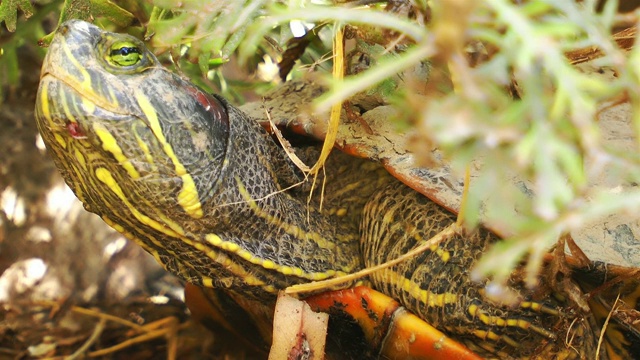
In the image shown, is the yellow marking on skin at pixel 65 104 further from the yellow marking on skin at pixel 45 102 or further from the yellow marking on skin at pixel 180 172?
the yellow marking on skin at pixel 180 172

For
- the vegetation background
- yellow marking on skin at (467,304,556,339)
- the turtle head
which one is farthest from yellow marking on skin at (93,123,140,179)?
yellow marking on skin at (467,304,556,339)

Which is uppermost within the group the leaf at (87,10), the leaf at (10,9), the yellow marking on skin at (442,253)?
the leaf at (10,9)

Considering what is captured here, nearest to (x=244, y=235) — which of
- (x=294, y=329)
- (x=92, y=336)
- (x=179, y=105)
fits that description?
(x=294, y=329)

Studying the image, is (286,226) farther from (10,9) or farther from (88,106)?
(10,9)

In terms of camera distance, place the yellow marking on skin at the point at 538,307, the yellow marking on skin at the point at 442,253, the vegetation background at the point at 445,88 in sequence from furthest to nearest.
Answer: the yellow marking on skin at the point at 442,253, the yellow marking on skin at the point at 538,307, the vegetation background at the point at 445,88

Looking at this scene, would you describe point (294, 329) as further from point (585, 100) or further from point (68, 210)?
point (68, 210)

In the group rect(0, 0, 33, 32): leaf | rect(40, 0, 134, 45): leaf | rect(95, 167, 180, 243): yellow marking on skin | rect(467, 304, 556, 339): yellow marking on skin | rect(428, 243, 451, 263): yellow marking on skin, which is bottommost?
rect(467, 304, 556, 339): yellow marking on skin

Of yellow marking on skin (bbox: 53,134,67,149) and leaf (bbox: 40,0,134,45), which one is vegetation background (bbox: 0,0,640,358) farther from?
yellow marking on skin (bbox: 53,134,67,149)

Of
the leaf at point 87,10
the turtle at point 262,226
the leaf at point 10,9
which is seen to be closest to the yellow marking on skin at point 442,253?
the turtle at point 262,226
